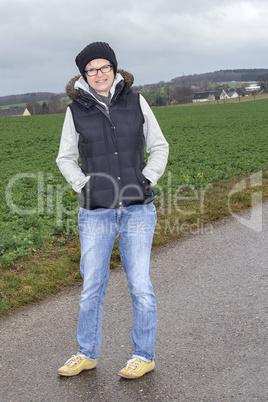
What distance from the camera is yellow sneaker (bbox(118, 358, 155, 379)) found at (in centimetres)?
321

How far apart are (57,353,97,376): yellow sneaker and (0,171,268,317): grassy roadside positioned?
1.35 metres

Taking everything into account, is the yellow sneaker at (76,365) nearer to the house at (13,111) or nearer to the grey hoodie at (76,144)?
the grey hoodie at (76,144)

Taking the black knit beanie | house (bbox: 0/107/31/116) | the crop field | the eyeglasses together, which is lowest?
the crop field

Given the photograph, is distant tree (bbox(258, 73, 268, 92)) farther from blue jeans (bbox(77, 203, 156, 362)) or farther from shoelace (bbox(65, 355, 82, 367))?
shoelace (bbox(65, 355, 82, 367))

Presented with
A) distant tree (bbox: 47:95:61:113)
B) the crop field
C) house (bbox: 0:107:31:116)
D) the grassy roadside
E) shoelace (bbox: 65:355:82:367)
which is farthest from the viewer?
house (bbox: 0:107:31:116)

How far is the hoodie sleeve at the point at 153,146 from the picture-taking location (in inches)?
129

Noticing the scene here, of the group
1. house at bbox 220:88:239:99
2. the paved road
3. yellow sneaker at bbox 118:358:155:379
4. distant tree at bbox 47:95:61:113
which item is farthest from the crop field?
house at bbox 220:88:239:99

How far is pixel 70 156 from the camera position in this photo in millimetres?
3318

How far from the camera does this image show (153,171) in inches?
130

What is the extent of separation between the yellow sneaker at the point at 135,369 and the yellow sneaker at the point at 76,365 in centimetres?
26

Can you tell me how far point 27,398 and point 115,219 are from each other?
132 centimetres

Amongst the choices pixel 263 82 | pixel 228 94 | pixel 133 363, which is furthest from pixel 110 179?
pixel 228 94

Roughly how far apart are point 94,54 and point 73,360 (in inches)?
84.7

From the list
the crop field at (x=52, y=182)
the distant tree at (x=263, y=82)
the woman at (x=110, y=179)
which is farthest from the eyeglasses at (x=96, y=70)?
the distant tree at (x=263, y=82)
